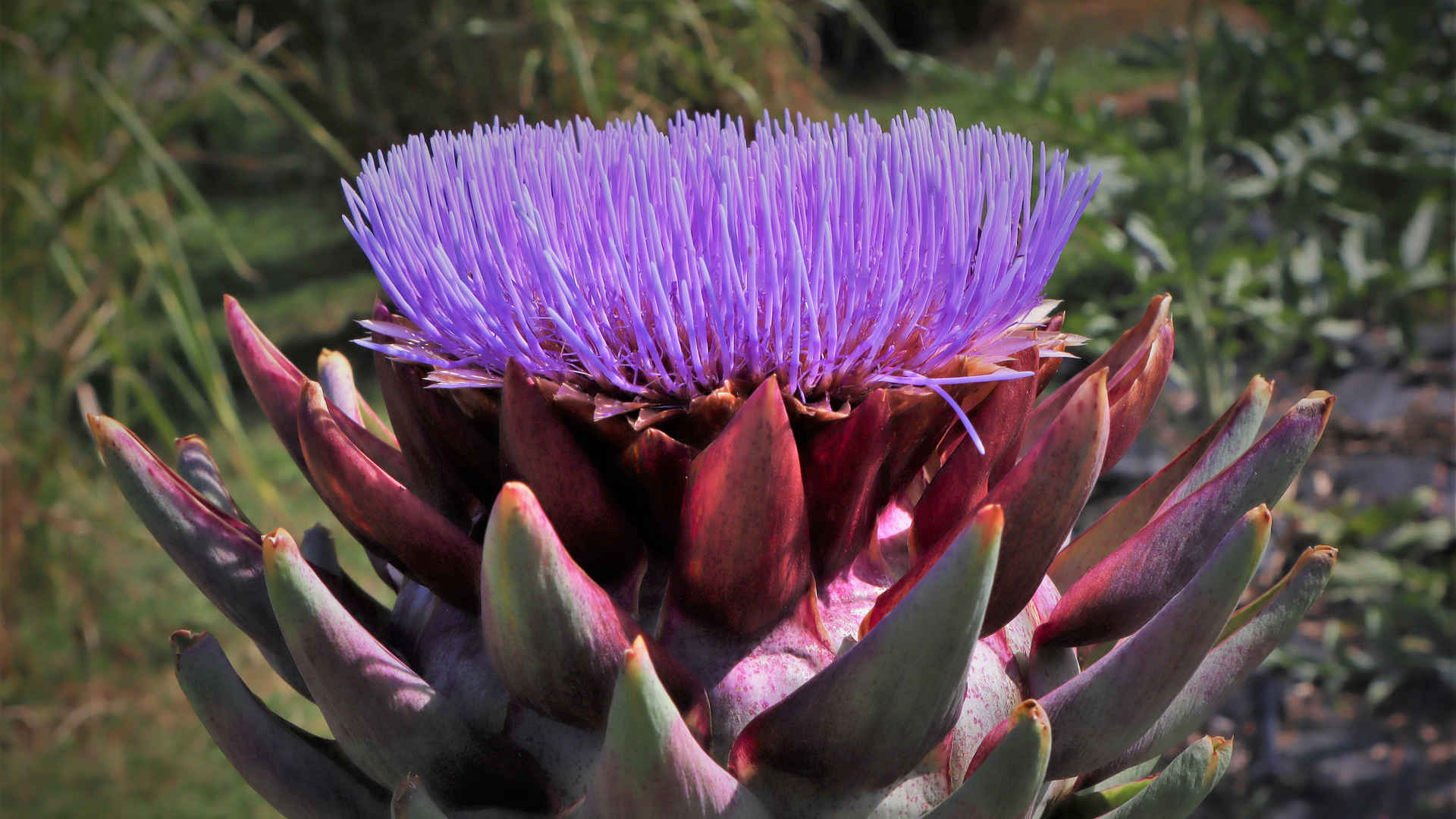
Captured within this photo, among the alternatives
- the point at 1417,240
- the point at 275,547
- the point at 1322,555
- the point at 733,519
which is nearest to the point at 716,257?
the point at 733,519

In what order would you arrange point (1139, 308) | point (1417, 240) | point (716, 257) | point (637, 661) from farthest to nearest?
point (1139, 308) → point (1417, 240) → point (716, 257) → point (637, 661)

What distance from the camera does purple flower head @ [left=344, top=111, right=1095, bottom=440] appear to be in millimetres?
639

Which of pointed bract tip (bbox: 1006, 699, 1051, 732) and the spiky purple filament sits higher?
the spiky purple filament

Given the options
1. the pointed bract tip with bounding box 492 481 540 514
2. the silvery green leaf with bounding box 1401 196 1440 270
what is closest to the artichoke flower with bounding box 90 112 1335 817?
the pointed bract tip with bounding box 492 481 540 514

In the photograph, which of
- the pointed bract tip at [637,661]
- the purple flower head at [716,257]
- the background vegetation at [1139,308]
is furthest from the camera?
the background vegetation at [1139,308]

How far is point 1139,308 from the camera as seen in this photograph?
2.07 m

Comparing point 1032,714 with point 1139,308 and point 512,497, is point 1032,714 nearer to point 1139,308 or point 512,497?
point 512,497

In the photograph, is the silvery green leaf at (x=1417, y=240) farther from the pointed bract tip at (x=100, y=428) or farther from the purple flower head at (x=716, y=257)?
the pointed bract tip at (x=100, y=428)

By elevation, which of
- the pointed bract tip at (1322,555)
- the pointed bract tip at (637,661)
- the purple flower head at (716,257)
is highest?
the purple flower head at (716,257)

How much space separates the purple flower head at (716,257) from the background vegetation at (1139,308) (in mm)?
904

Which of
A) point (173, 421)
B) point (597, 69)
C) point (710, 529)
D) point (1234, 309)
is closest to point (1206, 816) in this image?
point (1234, 309)

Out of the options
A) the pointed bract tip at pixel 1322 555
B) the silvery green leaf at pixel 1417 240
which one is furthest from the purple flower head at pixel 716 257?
the silvery green leaf at pixel 1417 240

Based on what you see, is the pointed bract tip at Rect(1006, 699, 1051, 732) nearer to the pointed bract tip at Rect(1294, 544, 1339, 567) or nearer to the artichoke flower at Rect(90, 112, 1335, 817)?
the artichoke flower at Rect(90, 112, 1335, 817)

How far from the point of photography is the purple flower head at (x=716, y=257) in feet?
2.10
